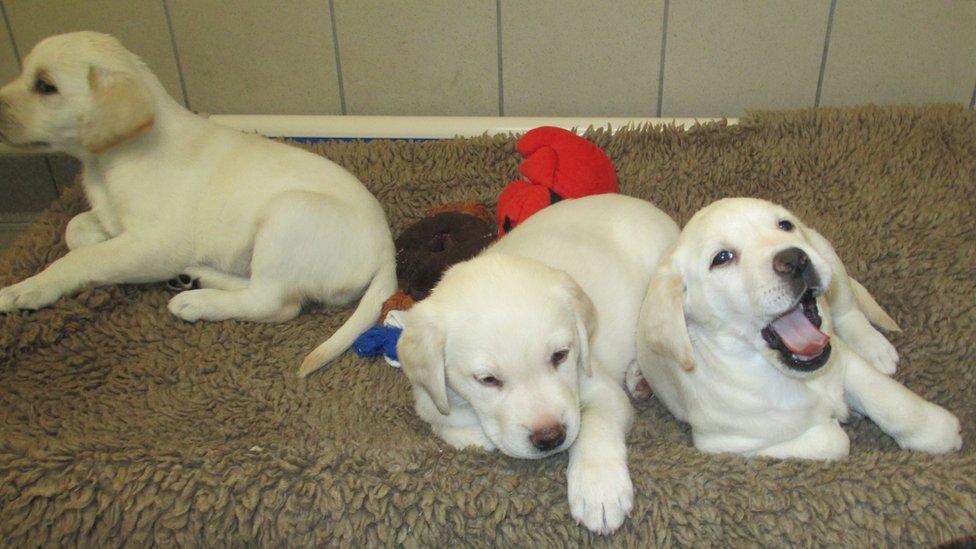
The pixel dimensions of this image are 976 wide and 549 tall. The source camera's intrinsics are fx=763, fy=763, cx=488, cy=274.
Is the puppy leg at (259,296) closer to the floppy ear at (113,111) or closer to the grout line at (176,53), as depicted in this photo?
the floppy ear at (113,111)

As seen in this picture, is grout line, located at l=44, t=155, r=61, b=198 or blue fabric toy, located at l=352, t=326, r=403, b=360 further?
grout line, located at l=44, t=155, r=61, b=198

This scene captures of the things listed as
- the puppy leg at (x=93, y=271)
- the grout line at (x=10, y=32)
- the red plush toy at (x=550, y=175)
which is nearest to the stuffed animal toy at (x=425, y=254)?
the red plush toy at (x=550, y=175)

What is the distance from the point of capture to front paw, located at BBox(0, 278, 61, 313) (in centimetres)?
225

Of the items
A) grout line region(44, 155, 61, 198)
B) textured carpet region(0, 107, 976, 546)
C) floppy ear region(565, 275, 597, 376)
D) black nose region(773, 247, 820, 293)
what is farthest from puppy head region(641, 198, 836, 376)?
grout line region(44, 155, 61, 198)

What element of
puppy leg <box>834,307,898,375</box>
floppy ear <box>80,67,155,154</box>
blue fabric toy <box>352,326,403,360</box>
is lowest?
blue fabric toy <box>352,326,403,360</box>

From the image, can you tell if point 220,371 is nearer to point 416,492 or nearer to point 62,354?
point 62,354

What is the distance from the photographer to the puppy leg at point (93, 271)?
7.45 ft

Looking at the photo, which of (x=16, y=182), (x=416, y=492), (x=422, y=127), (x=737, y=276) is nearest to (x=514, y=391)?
(x=416, y=492)

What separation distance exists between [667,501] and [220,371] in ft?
4.26

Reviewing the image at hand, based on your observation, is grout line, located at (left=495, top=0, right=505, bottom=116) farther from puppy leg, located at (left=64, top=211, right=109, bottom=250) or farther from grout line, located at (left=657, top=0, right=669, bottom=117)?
puppy leg, located at (left=64, top=211, right=109, bottom=250)

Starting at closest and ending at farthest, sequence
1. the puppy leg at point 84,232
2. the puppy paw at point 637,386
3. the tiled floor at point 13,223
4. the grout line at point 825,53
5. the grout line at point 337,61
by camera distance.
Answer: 1. the puppy paw at point 637,386
2. the puppy leg at point 84,232
3. the grout line at point 825,53
4. the grout line at point 337,61
5. the tiled floor at point 13,223

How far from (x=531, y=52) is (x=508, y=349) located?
1.90 meters

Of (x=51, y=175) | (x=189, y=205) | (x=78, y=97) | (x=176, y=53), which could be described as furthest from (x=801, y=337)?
(x=51, y=175)

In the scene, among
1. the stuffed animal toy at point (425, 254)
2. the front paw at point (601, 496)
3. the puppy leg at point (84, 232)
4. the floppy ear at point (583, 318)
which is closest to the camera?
the front paw at point (601, 496)
